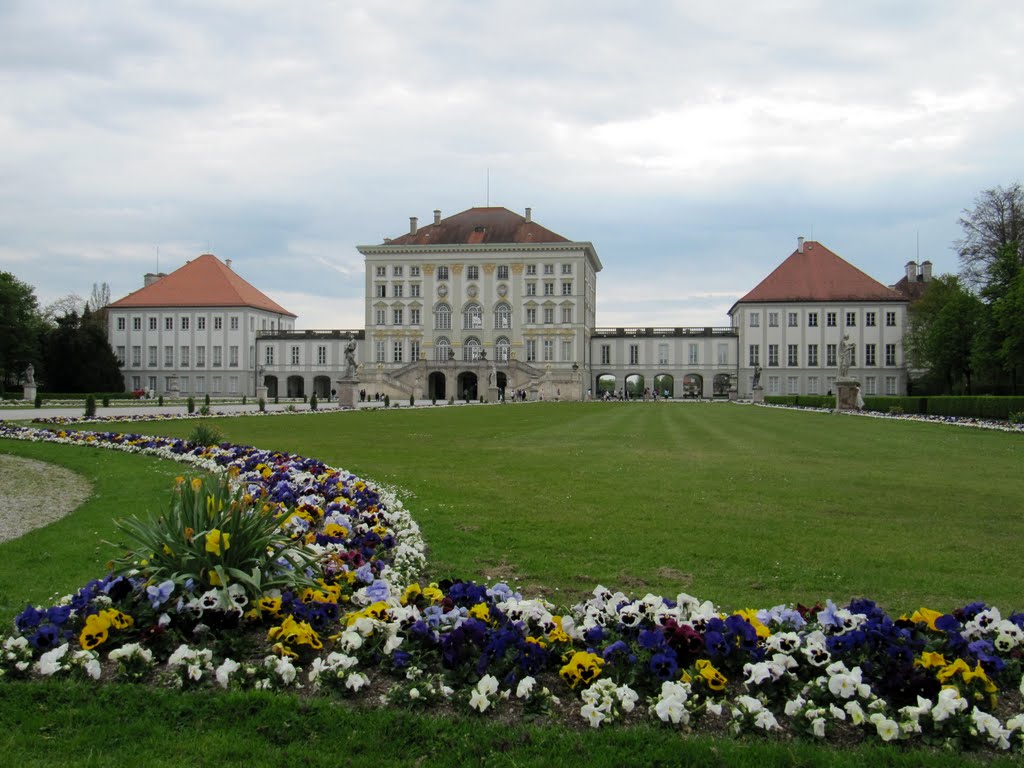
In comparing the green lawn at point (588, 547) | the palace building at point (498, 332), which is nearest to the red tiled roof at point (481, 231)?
the palace building at point (498, 332)

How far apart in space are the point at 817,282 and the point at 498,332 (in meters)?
29.3

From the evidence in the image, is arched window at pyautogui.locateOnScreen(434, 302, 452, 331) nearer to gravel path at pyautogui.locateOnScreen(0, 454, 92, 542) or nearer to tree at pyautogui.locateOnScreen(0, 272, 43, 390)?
tree at pyautogui.locateOnScreen(0, 272, 43, 390)

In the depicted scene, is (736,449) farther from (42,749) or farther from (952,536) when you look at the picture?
(42,749)

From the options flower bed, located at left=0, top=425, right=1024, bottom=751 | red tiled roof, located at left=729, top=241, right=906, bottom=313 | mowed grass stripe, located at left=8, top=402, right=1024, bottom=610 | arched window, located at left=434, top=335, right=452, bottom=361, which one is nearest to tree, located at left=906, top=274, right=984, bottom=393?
red tiled roof, located at left=729, top=241, right=906, bottom=313

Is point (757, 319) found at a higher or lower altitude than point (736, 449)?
higher

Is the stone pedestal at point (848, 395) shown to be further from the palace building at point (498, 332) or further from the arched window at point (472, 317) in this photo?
the arched window at point (472, 317)

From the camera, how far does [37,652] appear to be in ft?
14.1

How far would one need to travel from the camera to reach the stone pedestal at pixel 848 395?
42.0m

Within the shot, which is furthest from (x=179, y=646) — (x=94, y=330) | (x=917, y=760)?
(x=94, y=330)

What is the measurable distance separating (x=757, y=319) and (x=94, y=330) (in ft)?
181

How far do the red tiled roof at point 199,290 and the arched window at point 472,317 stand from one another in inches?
827

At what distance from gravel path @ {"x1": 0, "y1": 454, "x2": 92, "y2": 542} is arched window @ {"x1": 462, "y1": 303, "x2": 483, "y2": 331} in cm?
6459

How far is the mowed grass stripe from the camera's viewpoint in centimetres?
643

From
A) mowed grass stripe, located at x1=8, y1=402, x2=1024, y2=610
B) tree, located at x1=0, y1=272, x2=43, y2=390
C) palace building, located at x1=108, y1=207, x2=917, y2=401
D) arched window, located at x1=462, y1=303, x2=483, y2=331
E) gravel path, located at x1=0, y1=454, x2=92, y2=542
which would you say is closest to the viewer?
Result: mowed grass stripe, located at x1=8, y1=402, x2=1024, y2=610
